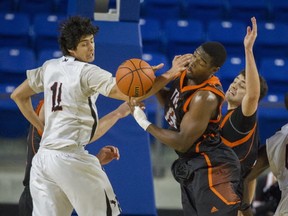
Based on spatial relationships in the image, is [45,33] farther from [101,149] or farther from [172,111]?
[172,111]

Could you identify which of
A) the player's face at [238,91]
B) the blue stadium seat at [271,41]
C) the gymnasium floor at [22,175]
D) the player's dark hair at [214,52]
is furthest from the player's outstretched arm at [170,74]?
the blue stadium seat at [271,41]

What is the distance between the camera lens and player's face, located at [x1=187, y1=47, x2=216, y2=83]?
4605mm

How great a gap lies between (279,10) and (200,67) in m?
6.72

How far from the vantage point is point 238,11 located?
35.9 ft

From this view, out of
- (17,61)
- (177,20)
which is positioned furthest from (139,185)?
(177,20)

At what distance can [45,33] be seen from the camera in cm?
971

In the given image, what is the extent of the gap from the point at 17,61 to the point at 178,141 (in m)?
4.72

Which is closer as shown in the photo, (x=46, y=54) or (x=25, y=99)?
(x=25, y=99)

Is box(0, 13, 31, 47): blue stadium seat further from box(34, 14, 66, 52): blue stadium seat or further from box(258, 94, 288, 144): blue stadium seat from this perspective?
box(258, 94, 288, 144): blue stadium seat

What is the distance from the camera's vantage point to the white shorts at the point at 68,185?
14.5 feet

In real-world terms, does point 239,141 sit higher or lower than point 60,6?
lower

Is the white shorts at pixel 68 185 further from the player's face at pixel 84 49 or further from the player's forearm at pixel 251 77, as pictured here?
the player's forearm at pixel 251 77

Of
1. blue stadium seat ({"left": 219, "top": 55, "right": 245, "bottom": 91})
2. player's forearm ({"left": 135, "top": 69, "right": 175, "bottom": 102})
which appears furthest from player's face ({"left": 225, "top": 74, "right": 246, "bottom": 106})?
blue stadium seat ({"left": 219, "top": 55, "right": 245, "bottom": 91})

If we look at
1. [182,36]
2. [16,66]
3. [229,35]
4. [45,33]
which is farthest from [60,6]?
[229,35]
